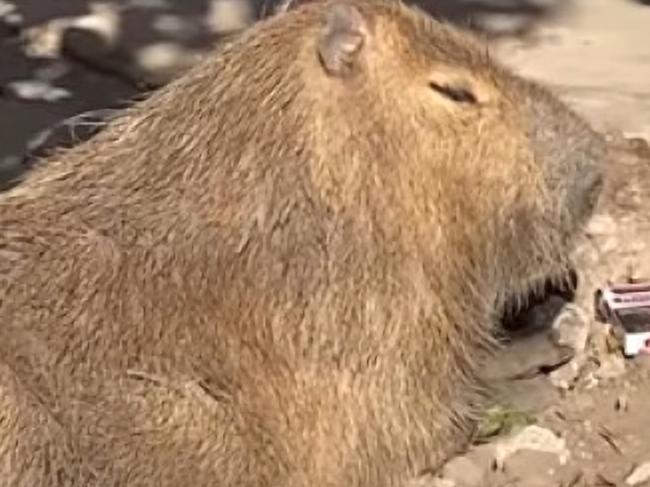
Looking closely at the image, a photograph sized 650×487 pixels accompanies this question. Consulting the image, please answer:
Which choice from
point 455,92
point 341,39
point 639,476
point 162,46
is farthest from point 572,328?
point 162,46

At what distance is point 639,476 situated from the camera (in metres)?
4.66

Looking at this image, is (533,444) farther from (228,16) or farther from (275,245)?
(228,16)

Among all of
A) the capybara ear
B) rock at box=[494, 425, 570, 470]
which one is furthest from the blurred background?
the capybara ear

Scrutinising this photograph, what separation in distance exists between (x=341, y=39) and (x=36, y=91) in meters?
3.06

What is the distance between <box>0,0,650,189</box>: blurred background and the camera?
6.20 metres

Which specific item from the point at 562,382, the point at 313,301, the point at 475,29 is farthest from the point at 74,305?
the point at 475,29

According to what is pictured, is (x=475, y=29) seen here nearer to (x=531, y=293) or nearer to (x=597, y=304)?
(x=597, y=304)

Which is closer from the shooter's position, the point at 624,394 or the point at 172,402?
the point at 172,402

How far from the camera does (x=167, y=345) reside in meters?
3.57

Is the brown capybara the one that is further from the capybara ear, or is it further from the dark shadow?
the dark shadow

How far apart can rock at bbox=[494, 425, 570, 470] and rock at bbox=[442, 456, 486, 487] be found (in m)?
0.06

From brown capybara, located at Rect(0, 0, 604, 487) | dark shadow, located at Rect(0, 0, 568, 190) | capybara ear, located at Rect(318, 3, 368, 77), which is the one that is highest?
capybara ear, located at Rect(318, 3, 368, 77)

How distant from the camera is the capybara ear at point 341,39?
3.56 meters

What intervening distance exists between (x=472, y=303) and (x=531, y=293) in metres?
0.38
